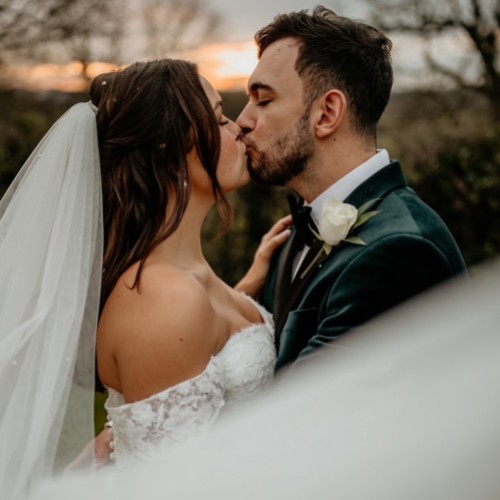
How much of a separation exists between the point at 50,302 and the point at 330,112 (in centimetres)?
134

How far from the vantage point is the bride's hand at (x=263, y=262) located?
354 cm

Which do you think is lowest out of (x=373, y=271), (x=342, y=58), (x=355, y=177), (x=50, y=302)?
→ (x=50, y=302)

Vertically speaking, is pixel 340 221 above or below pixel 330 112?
below

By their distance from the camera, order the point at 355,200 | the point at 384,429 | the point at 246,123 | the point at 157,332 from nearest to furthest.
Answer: the point at 384,429
the point at 157,332
the point at 355,200
the point at 246,123

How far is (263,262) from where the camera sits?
3.60m

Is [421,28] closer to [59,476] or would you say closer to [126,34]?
[126,34]

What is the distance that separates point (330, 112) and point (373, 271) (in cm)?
80

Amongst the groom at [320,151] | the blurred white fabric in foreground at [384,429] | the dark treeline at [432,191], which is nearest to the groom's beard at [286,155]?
the groom at [320,151]

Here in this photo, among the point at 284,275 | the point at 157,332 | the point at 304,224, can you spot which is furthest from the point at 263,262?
the point at 157,332

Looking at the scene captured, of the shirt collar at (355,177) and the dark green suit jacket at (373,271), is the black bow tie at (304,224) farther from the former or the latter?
the dark green suit jacket at (373,271)

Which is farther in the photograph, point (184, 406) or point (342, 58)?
point (342, 58)

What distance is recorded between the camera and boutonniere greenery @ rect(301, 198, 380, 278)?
2.73m

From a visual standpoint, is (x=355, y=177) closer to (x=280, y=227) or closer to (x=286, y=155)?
(x=286, y=155)

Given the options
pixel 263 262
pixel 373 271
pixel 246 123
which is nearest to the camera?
pixel 373 271
